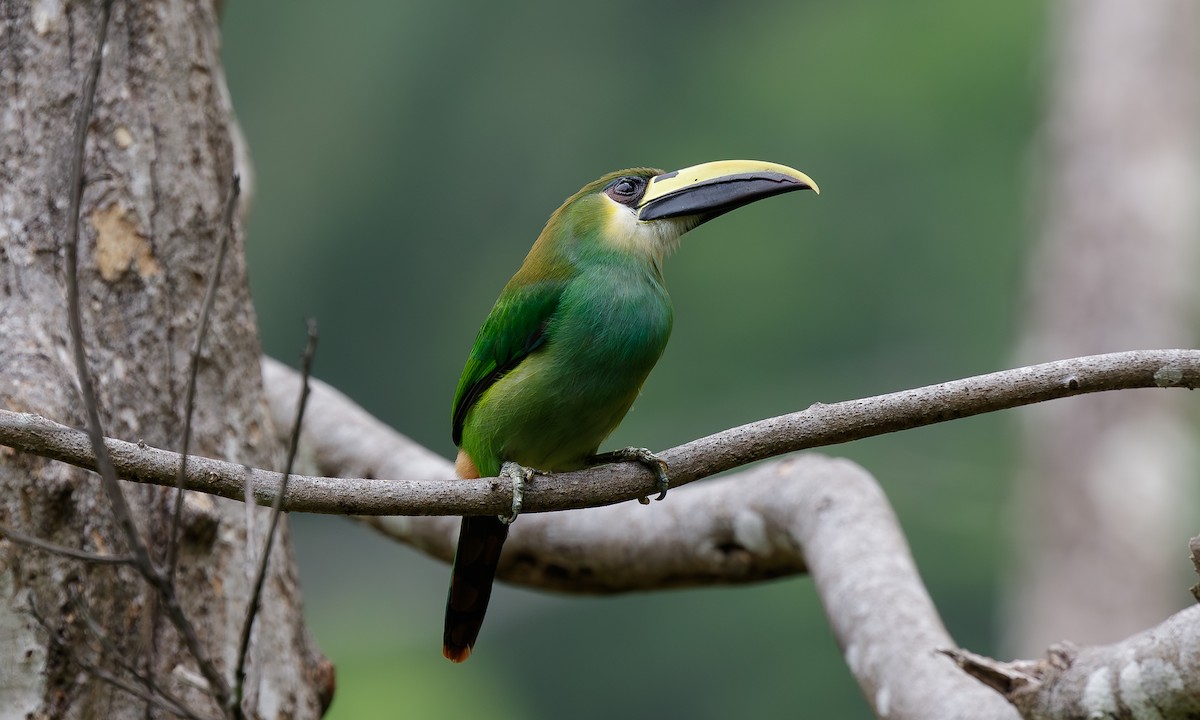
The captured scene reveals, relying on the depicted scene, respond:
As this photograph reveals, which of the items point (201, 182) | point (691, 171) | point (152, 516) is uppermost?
point (201, 182)

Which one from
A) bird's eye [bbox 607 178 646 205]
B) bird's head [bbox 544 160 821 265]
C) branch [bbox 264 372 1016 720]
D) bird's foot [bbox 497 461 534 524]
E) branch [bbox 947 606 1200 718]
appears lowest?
branch [bbox 947 606 1200 718]

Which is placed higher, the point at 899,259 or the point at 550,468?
the point at 899,259

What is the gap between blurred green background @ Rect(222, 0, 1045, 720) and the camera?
16.3 m

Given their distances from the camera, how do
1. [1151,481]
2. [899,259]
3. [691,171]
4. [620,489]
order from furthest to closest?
[899,259]
[1151,481]
[691,171]
[620,489]

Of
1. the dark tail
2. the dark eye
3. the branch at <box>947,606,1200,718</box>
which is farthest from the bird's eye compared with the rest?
the branch at <box>947,606,1200,718</box>

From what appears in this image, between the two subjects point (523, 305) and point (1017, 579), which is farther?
point (1017, 579)

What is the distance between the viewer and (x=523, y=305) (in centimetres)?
328

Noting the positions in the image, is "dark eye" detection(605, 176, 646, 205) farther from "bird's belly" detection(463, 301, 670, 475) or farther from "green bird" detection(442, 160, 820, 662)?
"bird's belly" detection(463, 301, 670, 475)

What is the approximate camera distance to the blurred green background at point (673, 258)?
53.5 ft

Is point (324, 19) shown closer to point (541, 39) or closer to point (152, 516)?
point (541, 39)

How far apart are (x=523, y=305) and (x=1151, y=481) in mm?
5137

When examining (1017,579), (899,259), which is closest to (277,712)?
(1017,579)

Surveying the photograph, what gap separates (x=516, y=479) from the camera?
291 centimetres

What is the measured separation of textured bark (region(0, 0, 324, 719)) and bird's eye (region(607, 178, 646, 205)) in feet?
3.54
